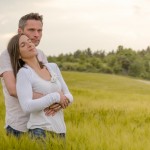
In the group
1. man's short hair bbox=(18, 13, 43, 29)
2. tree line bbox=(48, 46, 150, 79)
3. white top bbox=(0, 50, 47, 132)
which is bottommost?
tree line bbox=(48, 46, 150, 79)

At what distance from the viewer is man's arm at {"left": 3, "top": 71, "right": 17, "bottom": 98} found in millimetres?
3883

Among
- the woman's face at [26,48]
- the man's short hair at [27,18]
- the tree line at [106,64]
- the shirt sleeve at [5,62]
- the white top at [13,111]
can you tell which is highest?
the man's short hair at [27,18]

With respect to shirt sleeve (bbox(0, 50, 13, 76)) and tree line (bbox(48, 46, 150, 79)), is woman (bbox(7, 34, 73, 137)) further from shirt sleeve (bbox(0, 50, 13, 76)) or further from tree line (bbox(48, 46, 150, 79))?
tree line (bbox(48, 46, 150, 79))

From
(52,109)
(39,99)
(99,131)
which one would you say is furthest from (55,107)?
(99,131)

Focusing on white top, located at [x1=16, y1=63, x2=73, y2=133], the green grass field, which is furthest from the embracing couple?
the green grass field

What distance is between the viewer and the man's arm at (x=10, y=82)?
3883mm

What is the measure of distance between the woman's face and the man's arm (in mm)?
214

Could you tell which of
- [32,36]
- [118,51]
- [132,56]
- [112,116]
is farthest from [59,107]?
[118,51]

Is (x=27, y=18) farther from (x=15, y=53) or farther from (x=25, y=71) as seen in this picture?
(x=25, y=71)

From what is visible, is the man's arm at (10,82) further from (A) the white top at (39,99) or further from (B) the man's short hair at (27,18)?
(B) the man's short hair at (27,18)

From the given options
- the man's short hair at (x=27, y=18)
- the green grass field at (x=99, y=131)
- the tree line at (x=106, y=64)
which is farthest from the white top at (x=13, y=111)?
the tree line at (x=106, y=64)

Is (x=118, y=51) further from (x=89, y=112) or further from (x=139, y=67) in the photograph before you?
(x=89, y=112)

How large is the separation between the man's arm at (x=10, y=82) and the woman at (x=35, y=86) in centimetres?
5

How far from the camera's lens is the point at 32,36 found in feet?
14.1
